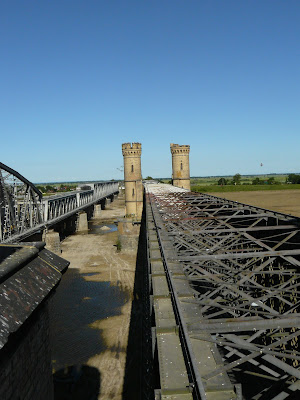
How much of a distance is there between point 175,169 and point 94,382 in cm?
4148

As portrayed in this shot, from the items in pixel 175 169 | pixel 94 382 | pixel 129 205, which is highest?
pixel 175 169

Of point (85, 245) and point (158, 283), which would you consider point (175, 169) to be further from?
point (158, 283)

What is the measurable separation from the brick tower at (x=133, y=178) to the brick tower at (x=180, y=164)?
6729 mm

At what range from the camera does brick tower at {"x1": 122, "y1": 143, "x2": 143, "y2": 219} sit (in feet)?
151

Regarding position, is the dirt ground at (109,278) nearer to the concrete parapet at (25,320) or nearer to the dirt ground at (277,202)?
the concrete parapet at (25,320)

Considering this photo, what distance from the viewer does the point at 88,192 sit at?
63406 millimetres

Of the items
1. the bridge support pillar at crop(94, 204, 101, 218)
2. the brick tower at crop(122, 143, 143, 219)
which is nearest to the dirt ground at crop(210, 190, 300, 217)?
the brick tower at crop(122, 143, 143, 219)

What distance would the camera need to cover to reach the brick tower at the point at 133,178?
45906 millimetres

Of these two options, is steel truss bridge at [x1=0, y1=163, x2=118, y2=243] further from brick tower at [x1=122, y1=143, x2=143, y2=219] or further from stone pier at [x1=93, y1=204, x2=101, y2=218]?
stone pier at [x1=93, y1=204, x2=101, y2=218]

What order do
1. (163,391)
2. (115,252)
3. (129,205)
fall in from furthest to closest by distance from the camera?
(129,205) < (115,252) < (163,391)

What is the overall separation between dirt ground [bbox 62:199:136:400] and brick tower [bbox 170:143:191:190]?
1449cm

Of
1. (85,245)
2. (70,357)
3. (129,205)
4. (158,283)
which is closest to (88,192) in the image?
(129,205)

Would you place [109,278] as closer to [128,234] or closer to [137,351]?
[128,234]

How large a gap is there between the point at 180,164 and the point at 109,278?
29085mm
